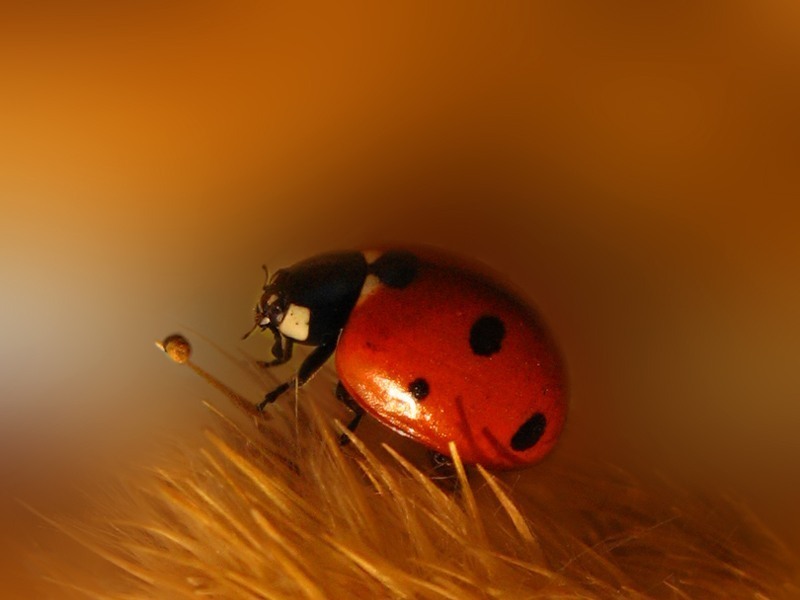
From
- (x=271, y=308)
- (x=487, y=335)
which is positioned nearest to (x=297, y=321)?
(x=271, y=308)

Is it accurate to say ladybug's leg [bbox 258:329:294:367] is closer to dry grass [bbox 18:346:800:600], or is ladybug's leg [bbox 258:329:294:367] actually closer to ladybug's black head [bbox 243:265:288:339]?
ladybug's black head [bbox 243:265:288:339]

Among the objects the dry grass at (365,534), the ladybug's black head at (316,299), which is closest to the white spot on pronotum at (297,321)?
the ladybug's black head at (316,299)

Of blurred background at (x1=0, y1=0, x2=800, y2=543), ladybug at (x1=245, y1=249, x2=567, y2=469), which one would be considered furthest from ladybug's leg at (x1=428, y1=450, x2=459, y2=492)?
blurred background at (x1=0, y1=0, x2=800, y2=543)

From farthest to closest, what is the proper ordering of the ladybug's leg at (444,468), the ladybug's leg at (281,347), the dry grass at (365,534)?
the ladybug's leg at (281,347), the ladybug's leg at (444,468), the dry grass at (365,534)

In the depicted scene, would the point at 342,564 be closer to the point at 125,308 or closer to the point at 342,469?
the point at 342,469

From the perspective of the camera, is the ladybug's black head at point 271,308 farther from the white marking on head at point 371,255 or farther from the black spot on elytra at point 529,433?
the black spot on elytra at point 529,433

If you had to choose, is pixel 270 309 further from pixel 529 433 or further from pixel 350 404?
pixel 529 433
